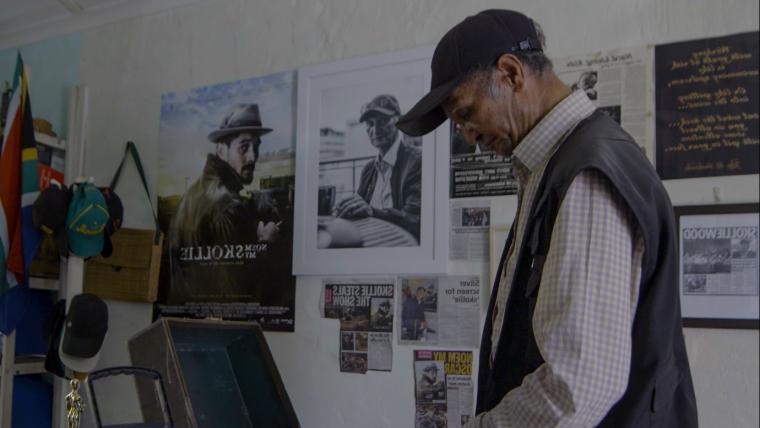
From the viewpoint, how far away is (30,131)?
8.68 feet

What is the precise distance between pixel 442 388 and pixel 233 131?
1.13m

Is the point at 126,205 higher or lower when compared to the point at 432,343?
higher

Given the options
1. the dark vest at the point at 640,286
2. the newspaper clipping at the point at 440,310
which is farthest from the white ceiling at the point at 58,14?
the dark vest at the point at 640,286

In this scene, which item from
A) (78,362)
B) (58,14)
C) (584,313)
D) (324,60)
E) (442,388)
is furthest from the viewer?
(58,14)

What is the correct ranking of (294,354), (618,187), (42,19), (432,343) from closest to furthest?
(618,187)
(432,343)
(294,354)
(42,19)

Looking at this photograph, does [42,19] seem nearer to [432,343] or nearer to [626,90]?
[432,343]

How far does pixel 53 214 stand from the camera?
8.14 feet

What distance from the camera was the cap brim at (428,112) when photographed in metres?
1.16

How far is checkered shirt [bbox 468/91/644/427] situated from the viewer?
35.9 inches

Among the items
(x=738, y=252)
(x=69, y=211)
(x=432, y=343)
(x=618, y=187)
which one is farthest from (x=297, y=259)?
(x=618, y=187)

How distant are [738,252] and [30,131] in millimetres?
2247

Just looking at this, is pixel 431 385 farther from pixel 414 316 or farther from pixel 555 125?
pixel 555 125

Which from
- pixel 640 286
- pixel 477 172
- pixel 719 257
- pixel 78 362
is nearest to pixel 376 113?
pixel 477 172

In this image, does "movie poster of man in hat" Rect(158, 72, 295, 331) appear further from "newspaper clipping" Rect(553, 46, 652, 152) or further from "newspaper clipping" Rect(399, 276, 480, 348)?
"newspaper clipping" Rect(553, 46, 652, 152)
